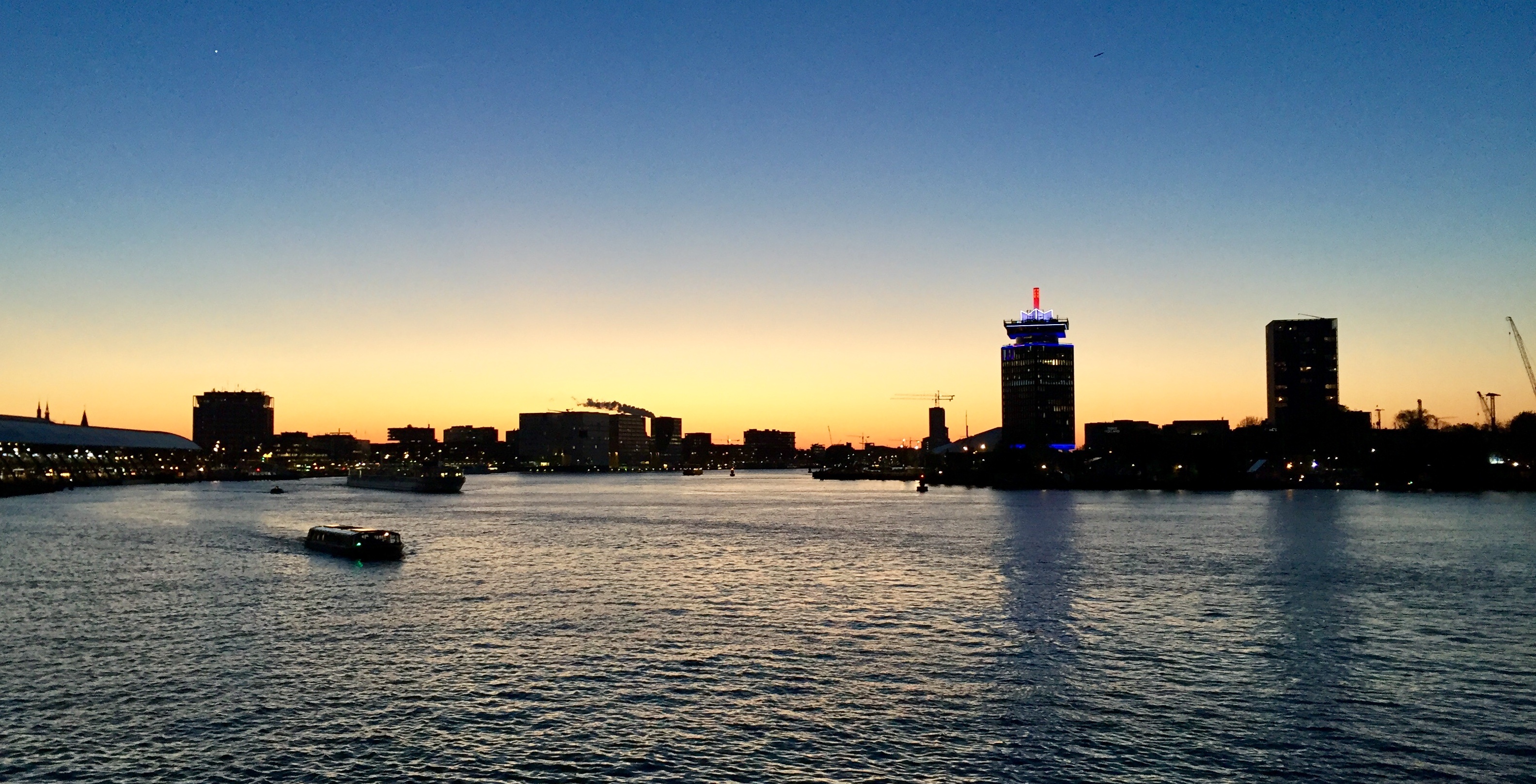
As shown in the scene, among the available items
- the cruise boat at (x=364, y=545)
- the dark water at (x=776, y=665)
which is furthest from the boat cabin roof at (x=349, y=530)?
the dark water at (x=776, y=665)

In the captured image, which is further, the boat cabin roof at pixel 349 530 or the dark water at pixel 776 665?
the boat cabin roof at pixel 349 530

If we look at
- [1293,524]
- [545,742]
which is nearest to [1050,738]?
[545,742]

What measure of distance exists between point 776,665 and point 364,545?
48.9 meters

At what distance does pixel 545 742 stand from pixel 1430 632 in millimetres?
Result: 36083

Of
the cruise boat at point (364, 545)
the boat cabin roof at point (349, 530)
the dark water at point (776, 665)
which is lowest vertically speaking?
the dark water at point (776, 665)

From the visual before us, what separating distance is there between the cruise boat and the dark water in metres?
2.69

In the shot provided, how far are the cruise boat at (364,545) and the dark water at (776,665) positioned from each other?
269 centimetres

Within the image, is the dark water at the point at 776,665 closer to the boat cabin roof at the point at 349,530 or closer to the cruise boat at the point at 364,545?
the cruise boat at the point at 364,545

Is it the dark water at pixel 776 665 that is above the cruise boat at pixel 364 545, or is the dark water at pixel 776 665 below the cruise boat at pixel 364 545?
below

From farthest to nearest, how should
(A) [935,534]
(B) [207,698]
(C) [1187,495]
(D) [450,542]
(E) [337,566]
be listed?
(C) [1187,495], (A) [935,534], (D) [450,542], (E) [337,566], (B) [207,698]

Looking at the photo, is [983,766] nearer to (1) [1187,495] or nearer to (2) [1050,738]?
(2) [1050,738]

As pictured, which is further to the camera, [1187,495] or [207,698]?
[1187,495]

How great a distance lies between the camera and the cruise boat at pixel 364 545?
7494 cm

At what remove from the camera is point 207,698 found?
104 ft
